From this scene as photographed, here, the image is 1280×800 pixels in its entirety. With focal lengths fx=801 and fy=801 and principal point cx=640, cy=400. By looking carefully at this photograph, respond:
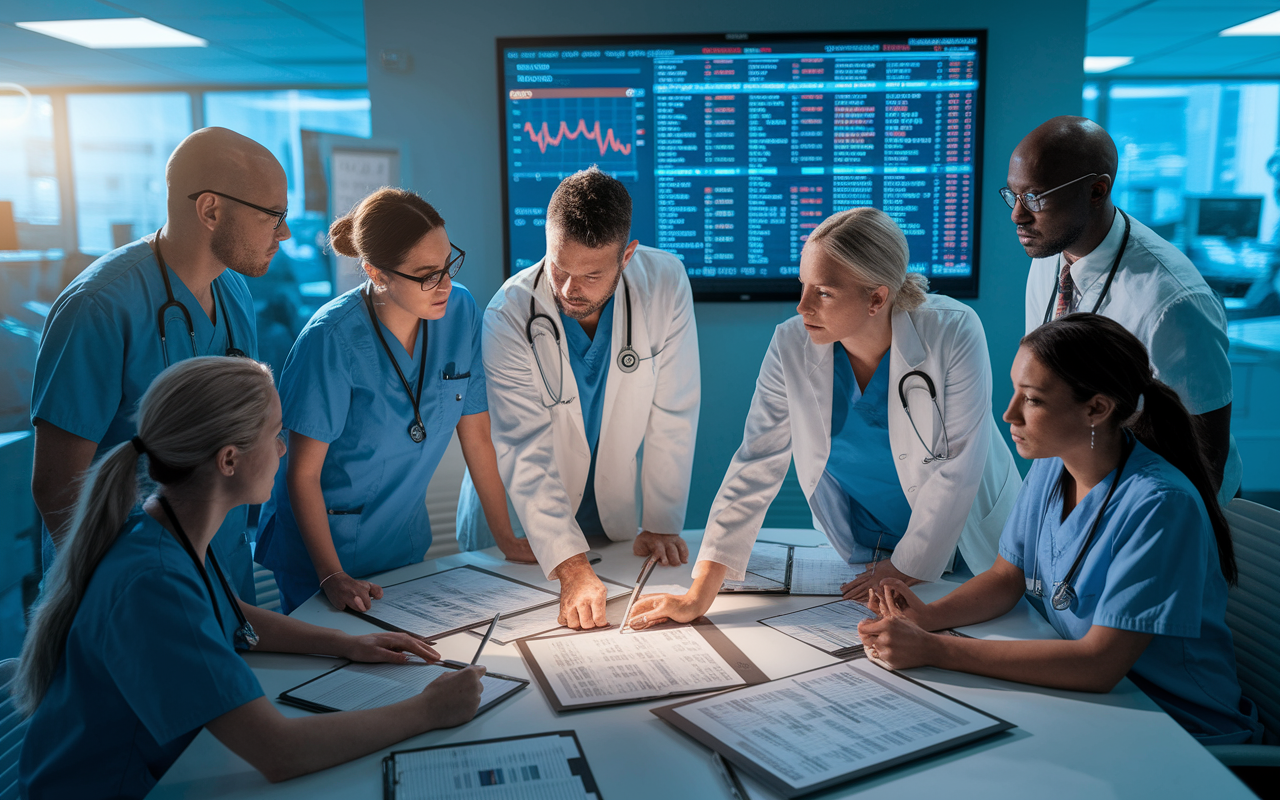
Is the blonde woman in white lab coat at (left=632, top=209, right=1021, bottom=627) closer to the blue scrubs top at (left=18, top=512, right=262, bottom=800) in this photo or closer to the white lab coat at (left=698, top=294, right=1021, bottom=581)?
the white lab coat at (left=698, top=294, right=1021, bottom=581)

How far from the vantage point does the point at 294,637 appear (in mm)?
1361

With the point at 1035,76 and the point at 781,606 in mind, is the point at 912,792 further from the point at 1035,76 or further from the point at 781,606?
the point at 1035,76

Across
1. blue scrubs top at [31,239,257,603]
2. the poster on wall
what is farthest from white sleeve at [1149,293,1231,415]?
the poster on wall

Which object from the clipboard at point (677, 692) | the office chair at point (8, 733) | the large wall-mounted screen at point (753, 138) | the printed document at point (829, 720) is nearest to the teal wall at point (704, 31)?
the large wall-mounted screen at point (753, 138)

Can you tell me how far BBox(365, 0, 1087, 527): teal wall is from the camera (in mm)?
3207

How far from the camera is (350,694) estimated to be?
48.1 inches

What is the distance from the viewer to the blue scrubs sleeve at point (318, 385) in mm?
1697

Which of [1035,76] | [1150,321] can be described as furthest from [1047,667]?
[1035,76]

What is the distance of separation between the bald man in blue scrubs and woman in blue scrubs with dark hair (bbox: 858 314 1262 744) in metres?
1.46

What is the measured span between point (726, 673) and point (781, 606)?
1.06 ft

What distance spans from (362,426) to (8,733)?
31.6 inches

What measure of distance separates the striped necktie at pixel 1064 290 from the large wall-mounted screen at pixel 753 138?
126cm

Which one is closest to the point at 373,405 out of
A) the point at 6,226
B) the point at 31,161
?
the point at 6,226

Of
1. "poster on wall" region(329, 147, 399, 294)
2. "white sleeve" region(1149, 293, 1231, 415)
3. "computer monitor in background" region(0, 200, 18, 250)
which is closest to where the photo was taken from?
"white sleeve" region(1149, 293, 1231, 415)
